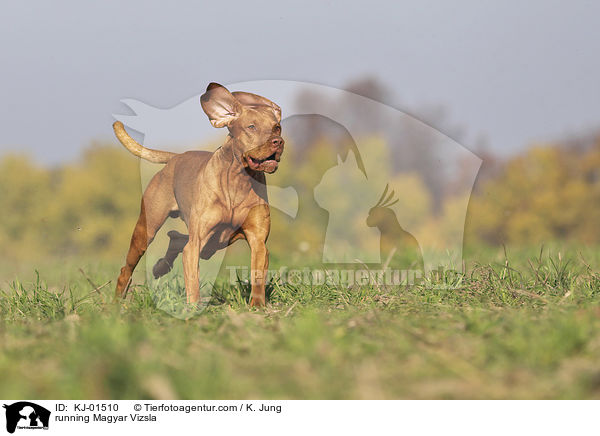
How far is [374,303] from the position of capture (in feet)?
13.6

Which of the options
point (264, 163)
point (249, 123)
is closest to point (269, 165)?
point (264, 163)

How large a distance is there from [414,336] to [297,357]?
0.73m

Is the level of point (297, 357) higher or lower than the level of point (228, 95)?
lower

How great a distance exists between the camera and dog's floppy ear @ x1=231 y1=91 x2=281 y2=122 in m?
4.18

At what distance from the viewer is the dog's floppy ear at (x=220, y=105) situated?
Result: 13.4ft

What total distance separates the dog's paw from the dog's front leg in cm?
122

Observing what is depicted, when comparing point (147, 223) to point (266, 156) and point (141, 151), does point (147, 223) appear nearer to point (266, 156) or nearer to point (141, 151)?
point (141, 151)

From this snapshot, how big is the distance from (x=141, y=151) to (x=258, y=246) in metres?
1.69

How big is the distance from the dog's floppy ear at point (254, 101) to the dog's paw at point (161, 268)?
6.09 feet

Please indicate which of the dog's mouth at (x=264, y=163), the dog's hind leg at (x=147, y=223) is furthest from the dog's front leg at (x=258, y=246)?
the dog's hind leg at (x=147, y=223)

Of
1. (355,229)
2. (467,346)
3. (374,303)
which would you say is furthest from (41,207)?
(467,346)

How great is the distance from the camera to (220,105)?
→ 13.5 feet

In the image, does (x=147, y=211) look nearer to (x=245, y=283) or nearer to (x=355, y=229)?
(x=245, y=283)
